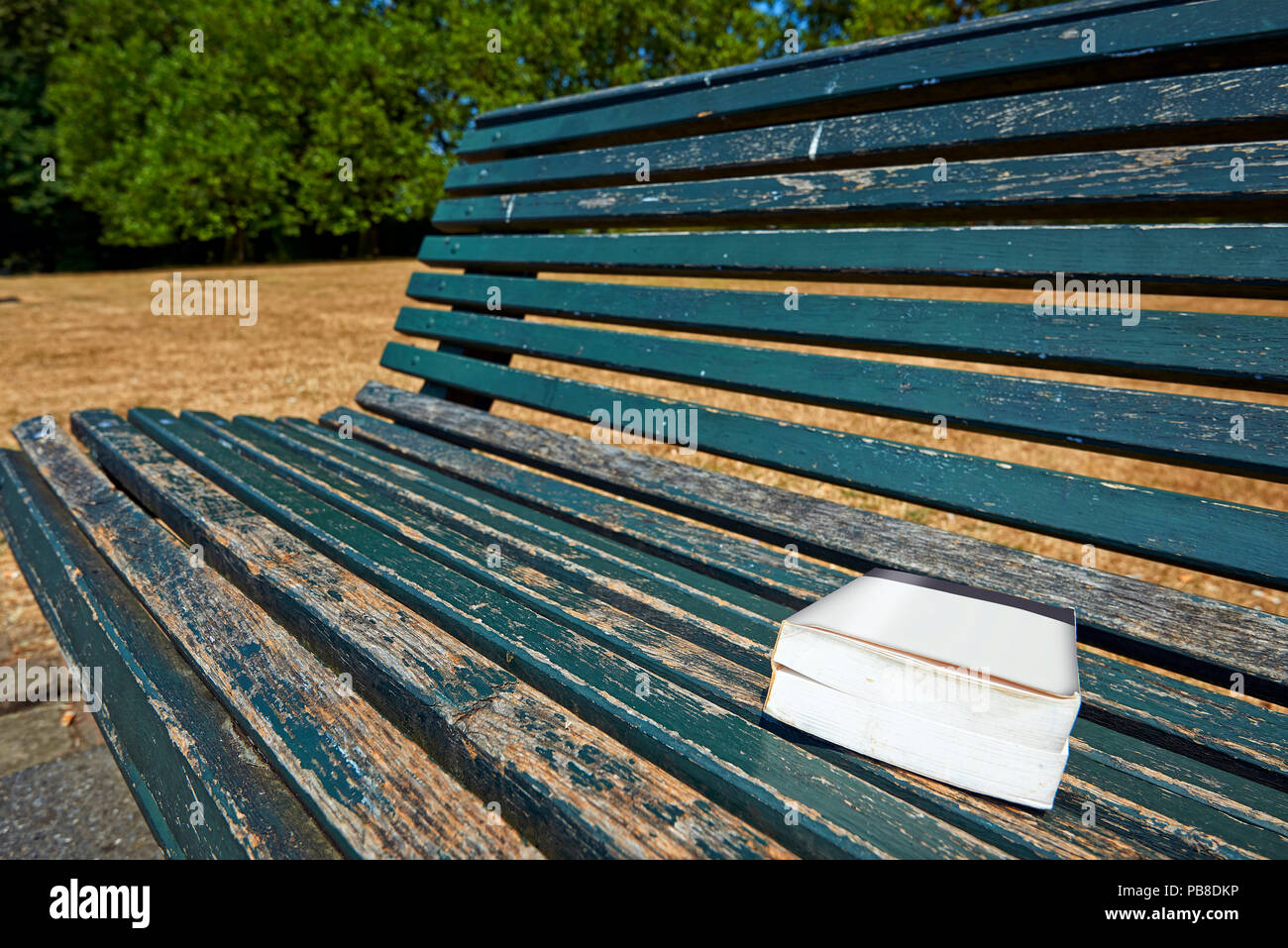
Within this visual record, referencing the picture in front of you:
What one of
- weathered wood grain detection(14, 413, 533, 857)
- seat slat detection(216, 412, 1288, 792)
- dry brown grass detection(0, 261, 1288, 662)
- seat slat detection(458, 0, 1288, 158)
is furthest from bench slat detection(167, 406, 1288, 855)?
dry brown grass detection(0, 261, 1288, 662)

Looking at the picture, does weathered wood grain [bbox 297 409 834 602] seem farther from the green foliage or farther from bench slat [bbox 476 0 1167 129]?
the green foliage

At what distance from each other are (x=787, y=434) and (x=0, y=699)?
2.29m

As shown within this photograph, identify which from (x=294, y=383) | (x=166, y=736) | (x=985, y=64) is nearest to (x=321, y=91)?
(x=294, y=383)

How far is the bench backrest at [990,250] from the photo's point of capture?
1.12 m

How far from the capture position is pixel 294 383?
609cm

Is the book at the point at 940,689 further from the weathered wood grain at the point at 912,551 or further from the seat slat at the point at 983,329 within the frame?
the seat slat at the point at 983,329

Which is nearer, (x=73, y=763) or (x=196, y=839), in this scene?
(x=196, y=839)

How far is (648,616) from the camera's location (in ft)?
3.92

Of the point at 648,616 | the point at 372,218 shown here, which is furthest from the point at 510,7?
the point at 648,616

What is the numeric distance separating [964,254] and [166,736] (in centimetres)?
151

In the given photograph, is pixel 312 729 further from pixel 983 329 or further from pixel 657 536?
pixel 983 329

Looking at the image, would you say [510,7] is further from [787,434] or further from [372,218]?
[787,434]

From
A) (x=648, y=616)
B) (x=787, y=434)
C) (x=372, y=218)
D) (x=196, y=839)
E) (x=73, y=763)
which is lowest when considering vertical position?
(x=73, y=763)

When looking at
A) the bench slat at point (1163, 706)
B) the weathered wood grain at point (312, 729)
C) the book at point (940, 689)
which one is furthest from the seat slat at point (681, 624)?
the weathered wood grain at point (312, 729)
